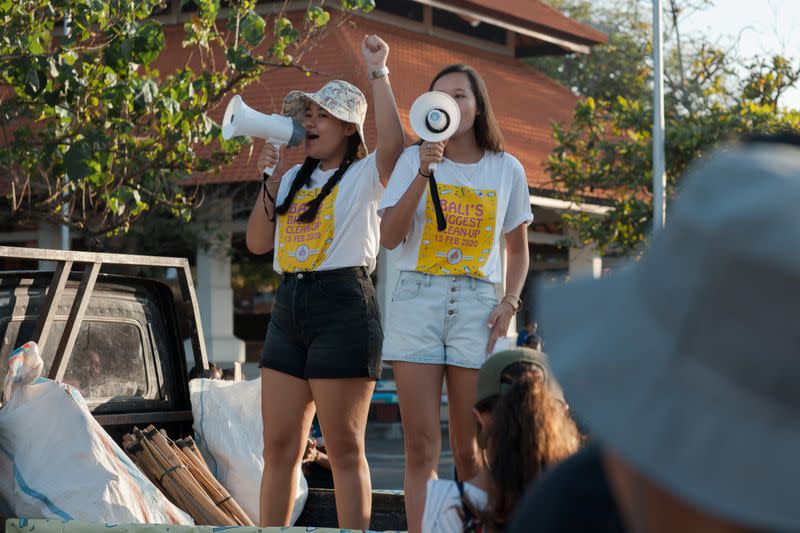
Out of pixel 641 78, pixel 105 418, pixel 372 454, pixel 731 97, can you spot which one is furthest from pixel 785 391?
pixel 641 78

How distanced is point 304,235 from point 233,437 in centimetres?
113

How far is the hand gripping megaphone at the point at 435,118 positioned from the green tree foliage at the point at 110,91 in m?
4.46

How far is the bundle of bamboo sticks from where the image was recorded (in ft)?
15.4

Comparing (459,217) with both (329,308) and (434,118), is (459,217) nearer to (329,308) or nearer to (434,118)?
(434,118)

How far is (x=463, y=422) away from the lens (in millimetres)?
4137

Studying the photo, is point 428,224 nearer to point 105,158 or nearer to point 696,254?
point 696,254

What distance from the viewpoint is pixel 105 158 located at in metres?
9.45

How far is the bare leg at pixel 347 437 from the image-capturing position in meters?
4.31

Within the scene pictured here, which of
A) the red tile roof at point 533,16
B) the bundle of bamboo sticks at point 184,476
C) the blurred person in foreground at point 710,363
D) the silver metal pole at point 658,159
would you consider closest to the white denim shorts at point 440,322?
the bundle of bamboo sticks at point 184,476

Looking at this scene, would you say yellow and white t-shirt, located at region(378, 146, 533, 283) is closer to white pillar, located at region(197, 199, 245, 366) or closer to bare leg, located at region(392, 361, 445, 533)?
bare leg, located at region(392, 361, 445, 533)

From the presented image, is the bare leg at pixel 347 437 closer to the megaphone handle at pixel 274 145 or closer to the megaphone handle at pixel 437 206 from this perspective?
the megaphone handle at pixel 437 206

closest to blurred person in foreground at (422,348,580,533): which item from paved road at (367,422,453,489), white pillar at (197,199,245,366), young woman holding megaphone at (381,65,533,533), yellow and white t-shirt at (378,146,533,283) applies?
young woman holding megaphone at (381,65,533,533)

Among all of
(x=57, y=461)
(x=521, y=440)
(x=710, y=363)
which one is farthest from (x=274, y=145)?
(x=710, y=363)

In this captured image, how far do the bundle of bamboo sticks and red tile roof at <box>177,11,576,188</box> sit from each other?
1195 centimetres
